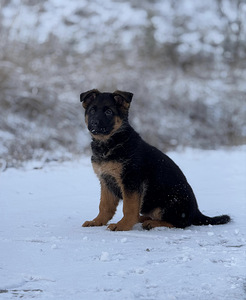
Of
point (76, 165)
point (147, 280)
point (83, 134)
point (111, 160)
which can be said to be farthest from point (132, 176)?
point (83, 134)

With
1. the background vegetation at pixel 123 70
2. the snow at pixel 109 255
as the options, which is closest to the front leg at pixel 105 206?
the snow at pixel 109 255

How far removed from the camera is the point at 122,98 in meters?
4.67

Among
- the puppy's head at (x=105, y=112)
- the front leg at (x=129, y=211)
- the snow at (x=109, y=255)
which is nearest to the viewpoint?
the snow at (x=109, y=255)

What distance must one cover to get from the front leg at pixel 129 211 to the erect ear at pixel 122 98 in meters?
0.95

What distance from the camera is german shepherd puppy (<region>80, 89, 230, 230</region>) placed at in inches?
174

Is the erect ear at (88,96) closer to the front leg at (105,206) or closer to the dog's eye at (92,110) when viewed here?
the dog's eye at (92,110)

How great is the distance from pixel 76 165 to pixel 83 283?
297 inches

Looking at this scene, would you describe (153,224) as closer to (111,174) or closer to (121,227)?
(121,227)

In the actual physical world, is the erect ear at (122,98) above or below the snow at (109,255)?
above

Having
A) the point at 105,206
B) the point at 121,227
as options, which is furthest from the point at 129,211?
the point at 105,206

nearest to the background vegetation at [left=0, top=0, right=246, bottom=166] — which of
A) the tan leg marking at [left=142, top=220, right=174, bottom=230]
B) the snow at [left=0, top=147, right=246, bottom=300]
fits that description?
the snow at [left=0, top=147, right=246, bottom=300]

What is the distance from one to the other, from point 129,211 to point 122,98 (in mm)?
1164

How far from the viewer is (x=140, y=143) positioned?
4.73 metres

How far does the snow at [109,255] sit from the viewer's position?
2.62 metres
